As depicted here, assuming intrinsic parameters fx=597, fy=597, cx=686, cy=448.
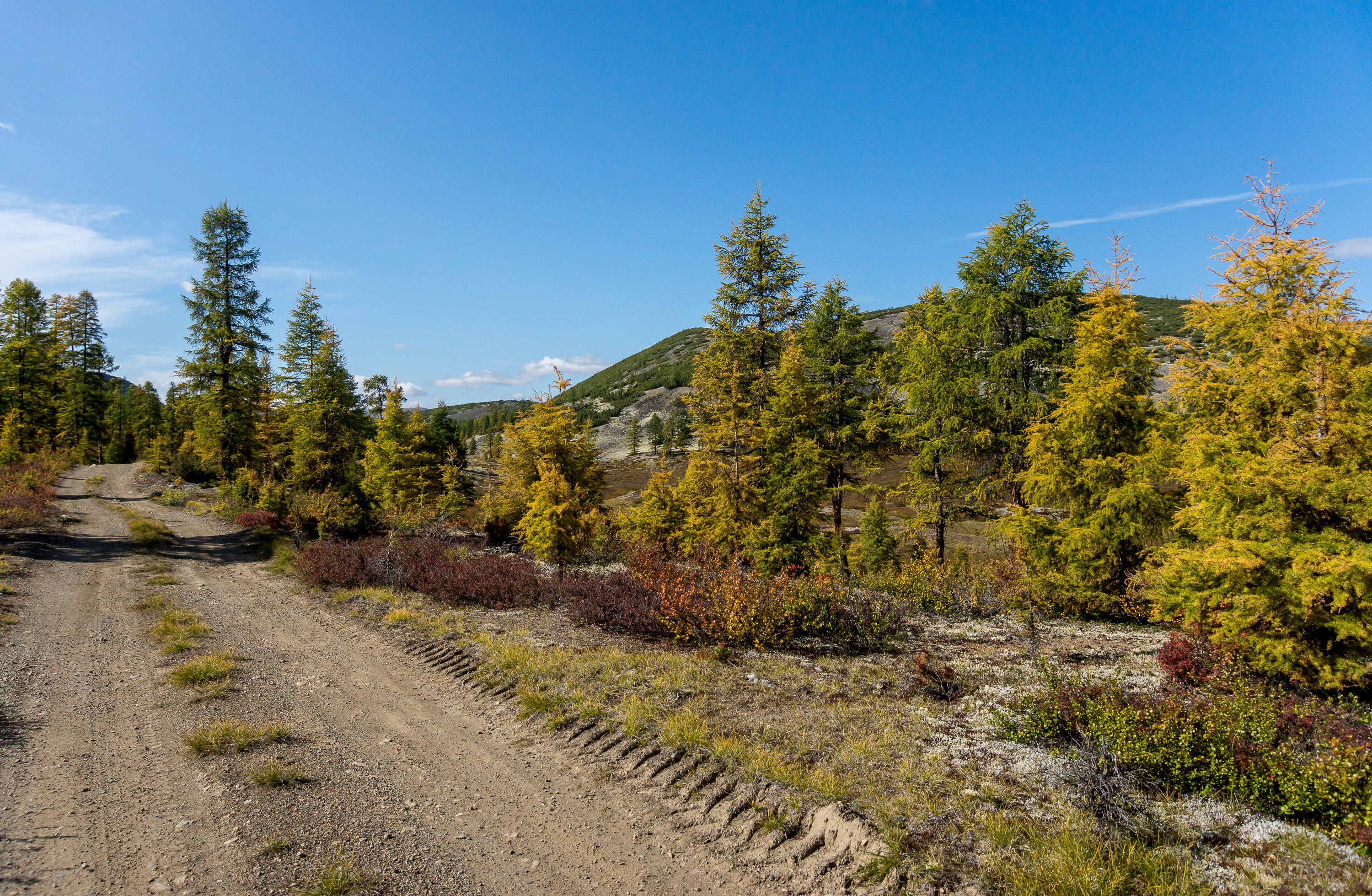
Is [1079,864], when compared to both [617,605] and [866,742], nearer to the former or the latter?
[866,742]

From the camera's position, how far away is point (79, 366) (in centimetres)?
4984

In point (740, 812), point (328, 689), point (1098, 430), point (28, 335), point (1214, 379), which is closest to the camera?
point (740, 812)

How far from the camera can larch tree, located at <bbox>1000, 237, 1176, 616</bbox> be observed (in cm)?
1393

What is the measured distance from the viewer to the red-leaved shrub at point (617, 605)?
1176cm

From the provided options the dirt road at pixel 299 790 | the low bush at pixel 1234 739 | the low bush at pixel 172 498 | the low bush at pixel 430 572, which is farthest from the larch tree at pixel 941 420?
the low bush at pixel 172 498

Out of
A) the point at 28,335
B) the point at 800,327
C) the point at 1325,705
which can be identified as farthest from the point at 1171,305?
the point at 28,335

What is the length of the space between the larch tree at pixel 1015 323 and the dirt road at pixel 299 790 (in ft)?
56.9

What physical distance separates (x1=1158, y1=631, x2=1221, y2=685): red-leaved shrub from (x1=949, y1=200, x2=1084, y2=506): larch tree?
9.33m

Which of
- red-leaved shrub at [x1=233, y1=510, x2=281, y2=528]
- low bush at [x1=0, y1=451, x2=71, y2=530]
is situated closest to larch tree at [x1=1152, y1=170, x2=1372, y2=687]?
red-leaved shrub at [x1=233, y1=510, x2=281, y2=528]

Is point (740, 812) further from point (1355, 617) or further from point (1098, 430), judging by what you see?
point (1098, 430)

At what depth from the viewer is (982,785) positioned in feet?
19.7

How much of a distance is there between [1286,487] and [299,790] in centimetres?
1294

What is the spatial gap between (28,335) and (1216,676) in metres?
67.6

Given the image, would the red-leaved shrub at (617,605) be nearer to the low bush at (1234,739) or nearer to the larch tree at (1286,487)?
the low bush at (1234,739)
